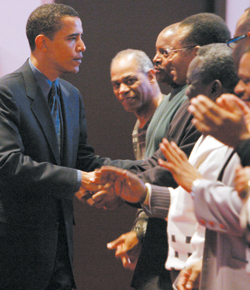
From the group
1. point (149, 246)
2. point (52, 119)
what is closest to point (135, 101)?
point (52, 119)

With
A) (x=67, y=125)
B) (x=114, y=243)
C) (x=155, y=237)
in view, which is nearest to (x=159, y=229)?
(x=155, y=237)

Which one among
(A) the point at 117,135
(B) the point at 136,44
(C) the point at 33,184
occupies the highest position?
(B) the point at 136,44

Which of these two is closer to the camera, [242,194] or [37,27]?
[242,194]

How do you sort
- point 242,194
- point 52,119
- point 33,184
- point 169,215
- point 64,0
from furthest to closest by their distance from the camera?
point 64,0 → point 52,119 → point 33,184 → point 169,215 → point 242,194

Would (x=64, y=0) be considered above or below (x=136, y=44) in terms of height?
above

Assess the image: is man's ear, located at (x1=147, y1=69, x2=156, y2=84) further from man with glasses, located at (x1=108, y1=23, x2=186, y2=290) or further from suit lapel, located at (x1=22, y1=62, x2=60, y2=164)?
suit lapel, located at (x1=22, y1=62, x2=60, y2=164)

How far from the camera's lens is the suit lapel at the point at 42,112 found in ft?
6.98

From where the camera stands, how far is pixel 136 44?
3.25m

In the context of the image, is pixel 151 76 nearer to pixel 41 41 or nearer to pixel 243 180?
pixel 41 41

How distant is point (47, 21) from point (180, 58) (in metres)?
0.88

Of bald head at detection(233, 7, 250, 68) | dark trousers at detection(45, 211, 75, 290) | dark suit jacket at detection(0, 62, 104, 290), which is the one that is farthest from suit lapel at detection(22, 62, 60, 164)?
bald head at detection(233, 7, 250, 68)

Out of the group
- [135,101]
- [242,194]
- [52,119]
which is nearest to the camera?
[242,194]

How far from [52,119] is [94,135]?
3.77 feet

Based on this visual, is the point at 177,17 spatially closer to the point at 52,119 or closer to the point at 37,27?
the point at 37,27
